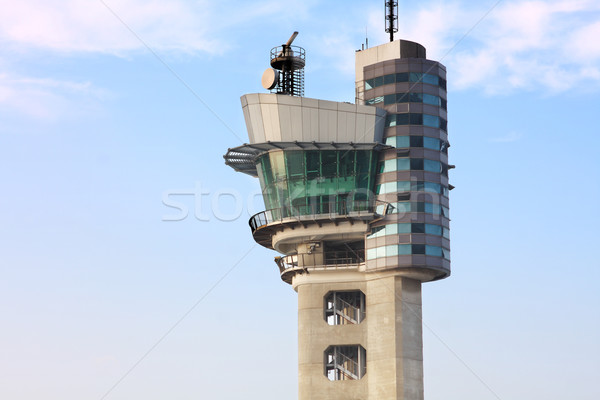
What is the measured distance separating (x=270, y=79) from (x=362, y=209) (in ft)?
59.4

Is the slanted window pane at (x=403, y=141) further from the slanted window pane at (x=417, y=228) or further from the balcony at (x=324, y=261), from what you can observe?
the balcony at (x=324, y=261)

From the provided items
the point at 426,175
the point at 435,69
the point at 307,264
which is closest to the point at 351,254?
the point at 307,264

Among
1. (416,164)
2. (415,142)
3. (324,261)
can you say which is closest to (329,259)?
(324,261)

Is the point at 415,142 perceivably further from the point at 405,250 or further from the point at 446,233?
the point at 405,250

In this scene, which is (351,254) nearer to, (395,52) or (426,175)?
(426,175)

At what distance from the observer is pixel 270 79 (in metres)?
116

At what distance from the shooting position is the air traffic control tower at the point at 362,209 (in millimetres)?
106312

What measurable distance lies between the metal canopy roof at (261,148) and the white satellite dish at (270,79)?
765 centimetres

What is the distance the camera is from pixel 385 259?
10656cm

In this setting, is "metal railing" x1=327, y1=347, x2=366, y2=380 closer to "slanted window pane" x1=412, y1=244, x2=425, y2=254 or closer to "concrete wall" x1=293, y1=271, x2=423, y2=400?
"concrete wall" x1=293, y1=271, x2=423, y2=400

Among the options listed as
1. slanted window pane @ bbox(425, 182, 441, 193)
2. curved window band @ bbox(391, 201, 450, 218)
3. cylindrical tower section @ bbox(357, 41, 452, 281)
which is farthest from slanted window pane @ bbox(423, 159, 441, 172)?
curved window band @ bbox(391, 201, 450, 218)

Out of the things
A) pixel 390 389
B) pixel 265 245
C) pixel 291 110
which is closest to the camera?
pixel 390 389

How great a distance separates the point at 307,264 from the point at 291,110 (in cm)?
1593

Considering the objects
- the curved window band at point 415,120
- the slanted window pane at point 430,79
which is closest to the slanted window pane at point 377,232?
the curved window band at point 415,120
